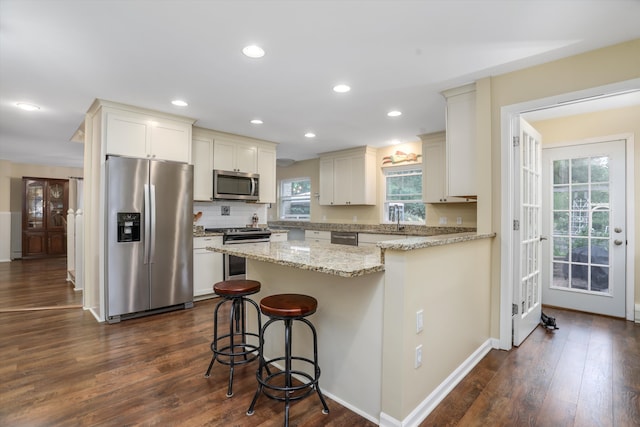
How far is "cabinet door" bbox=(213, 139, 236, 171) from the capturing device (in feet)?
15.6

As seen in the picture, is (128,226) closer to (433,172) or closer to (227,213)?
(227,213)

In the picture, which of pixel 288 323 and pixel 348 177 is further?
pixel 348 177

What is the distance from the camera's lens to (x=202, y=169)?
460 centimetres

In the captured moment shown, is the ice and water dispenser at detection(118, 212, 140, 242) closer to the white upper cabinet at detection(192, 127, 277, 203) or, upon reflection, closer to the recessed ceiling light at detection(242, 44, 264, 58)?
the white upper cabinet at detection(192, 127, 277, 203)

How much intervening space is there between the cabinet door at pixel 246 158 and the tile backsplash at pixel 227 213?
2.05ft

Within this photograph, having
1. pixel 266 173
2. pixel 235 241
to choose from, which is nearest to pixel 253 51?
pixel 235 241

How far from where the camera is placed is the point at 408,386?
1.76 metres

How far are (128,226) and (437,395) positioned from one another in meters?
3.33

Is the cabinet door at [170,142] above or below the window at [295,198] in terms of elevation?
above

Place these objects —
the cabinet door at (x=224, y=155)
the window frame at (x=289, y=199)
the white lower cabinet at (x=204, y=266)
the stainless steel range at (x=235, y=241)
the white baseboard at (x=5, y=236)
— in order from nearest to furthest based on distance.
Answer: the white lower cabinet at (x=204, y=266) < the stainless steel range at (x=235, y=241) < the cabinet door at (x=224, y=155) < the window frame at (x=289, y=199) < the white baseboard at (x=5, y=236)

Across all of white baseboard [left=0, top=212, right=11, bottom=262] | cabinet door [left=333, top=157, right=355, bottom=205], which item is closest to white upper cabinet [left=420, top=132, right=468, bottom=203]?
cabinet door [left=333, top=157, right=355, bottom=205]

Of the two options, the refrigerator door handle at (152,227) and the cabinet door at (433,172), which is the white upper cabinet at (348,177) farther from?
the refrigerator door handle at (152,227)

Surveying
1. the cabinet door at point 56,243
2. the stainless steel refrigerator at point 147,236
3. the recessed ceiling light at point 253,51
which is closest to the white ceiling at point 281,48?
the recessed ceiling light at point 253,51

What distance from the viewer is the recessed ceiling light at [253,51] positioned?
2.33 m
